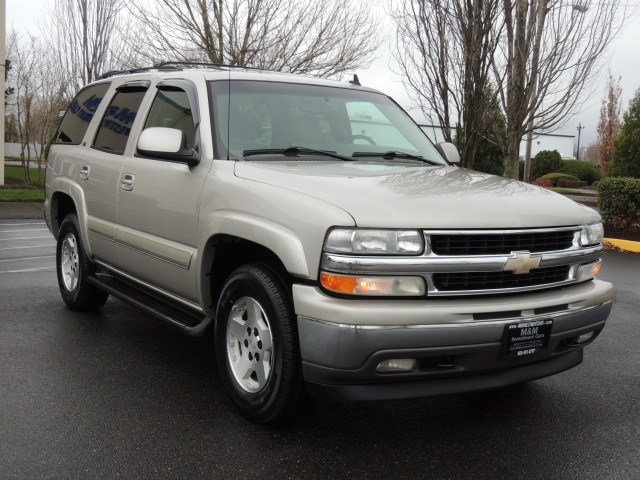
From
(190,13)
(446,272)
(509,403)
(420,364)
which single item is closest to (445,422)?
(509,403)

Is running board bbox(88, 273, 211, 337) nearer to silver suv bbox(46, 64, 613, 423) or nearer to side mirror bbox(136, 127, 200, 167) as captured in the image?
silver suv bbox(46, 64, 613, 423)

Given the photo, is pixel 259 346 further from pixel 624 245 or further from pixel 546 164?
pixel 546 164

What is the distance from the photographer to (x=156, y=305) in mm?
4645

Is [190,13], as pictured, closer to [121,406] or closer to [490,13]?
[490,13]

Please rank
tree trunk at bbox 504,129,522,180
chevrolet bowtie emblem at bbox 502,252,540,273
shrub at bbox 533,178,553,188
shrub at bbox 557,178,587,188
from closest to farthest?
1. chevrolet bowtie emblem at bbox 502,252,540,273
2. tree trunk at bbox 504,129,522,180
3. shrub at bbox 533,178,553,188
4. shrub at bbox 557,178,587,188

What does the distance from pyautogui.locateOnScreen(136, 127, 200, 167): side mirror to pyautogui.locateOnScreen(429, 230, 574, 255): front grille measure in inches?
64.7

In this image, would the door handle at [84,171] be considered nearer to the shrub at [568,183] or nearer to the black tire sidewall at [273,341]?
the black tire sidewall at [273,341]

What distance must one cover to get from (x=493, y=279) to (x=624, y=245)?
9498 mm

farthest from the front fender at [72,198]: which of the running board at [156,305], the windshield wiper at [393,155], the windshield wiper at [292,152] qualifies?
the windshield wiper at [393,155]

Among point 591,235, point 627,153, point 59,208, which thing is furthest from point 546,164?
point 591,235

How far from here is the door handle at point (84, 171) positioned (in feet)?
18.1

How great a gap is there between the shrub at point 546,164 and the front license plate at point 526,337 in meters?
36.5

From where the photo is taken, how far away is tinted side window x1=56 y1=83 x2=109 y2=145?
5.91 metres

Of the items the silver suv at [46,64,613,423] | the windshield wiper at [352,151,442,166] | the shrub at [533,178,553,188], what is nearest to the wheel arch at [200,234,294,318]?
the silver suv at [46,64,613,423]
